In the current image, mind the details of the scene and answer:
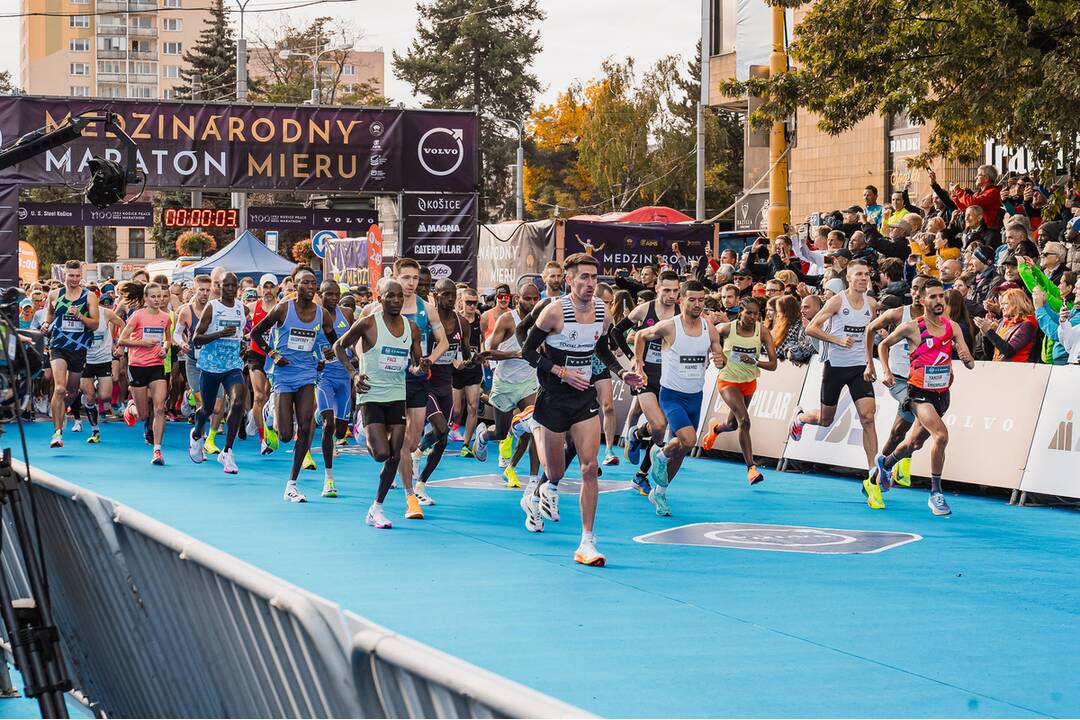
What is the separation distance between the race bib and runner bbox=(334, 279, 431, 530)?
4717 mm

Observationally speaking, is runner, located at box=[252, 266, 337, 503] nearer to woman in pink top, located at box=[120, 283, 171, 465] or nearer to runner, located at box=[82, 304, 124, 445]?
woman in pink top, located at box=[120, 283, 171, 465]

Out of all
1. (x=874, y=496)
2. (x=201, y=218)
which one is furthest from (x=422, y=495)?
(x=201, y=218)

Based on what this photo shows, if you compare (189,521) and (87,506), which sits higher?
(87,506)

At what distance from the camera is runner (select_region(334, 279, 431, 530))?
12031 mm

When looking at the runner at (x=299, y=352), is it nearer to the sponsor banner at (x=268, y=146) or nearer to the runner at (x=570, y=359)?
the runner at (x=570, y=359)

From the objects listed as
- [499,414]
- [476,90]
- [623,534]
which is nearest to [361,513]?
[623,534]

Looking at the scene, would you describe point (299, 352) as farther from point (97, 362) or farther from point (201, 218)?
point (201, 218)

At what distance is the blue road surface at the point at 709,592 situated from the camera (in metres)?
6.73

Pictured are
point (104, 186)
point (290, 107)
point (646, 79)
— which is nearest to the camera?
point (104, 186)

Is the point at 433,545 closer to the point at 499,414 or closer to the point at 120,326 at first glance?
the point at 499,414

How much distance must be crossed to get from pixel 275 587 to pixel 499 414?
1311cm

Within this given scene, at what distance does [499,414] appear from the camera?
55.1 feet

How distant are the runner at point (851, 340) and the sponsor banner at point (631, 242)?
11309 millimetres

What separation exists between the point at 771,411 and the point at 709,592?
355 inches
